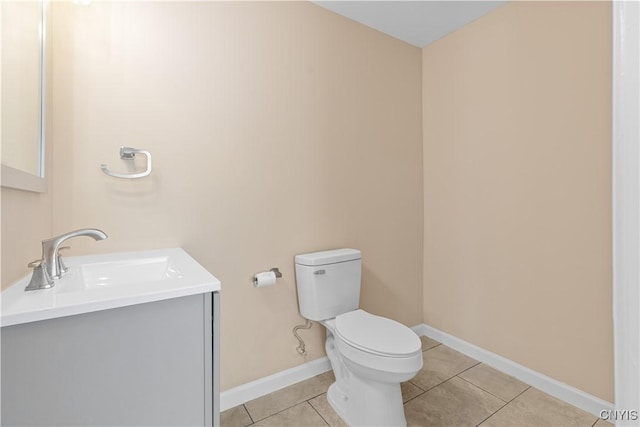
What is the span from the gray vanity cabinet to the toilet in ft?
2.40

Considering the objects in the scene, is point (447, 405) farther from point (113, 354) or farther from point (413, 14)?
point (413, 14)

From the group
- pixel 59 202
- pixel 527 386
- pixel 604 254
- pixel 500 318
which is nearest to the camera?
pixel 59 202

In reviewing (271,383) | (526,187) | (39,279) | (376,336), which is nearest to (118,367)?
(39,279)

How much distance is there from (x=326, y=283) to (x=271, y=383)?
648 millimetres

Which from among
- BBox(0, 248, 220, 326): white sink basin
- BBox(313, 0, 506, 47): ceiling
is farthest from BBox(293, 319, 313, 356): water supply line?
BBox(313, 0, 506, 47): ceiling

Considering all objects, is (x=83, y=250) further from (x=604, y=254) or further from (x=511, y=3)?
(x=511, y=3)

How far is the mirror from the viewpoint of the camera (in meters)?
0.80

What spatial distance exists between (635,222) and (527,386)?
6.09ft

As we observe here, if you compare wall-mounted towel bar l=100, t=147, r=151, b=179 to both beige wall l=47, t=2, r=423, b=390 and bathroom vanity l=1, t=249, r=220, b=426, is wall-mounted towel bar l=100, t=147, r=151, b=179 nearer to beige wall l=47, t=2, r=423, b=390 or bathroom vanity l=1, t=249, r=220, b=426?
beige wall l=47, t=2, r=423, b=390

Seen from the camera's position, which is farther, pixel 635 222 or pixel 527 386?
pixel 527 386

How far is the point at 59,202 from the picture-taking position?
47.0 inches

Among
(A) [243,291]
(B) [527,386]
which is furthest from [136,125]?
(B) [527,386]

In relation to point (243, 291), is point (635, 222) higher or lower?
higher

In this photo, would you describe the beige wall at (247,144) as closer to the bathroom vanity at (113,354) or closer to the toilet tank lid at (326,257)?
the toilet tank lid at (326,257)
